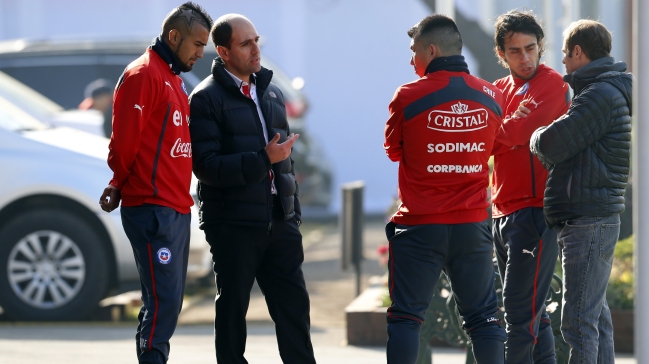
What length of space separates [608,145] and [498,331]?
978 mm

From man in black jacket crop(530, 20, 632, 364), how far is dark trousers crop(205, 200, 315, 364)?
4.06 ft

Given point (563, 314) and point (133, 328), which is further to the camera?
point (133, 328)

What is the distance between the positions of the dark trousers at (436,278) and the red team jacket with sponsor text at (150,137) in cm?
106

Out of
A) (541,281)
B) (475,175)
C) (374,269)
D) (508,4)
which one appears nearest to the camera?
(475,175)

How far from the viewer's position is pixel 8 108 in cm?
831

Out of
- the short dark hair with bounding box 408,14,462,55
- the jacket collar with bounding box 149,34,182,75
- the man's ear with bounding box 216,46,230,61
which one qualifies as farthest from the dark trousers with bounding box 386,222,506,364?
the jacket collar with bounding box 149,34,182,75

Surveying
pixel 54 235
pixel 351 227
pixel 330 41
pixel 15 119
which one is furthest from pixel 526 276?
pixel 330 41

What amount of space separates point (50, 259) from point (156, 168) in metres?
3.49

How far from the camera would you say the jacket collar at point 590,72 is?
4.73 m

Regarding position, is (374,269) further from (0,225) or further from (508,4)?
(0,225)

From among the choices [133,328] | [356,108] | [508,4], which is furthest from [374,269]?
[356,108]

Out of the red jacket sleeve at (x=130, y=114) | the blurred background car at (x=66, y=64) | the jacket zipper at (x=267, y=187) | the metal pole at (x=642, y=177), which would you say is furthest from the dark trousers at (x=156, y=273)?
the blurred background car at (x=66, y=64)

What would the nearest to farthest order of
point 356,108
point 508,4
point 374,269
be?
point 508,4
point 374,269
point 356,108

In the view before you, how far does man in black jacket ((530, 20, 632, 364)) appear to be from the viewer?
4703mm
